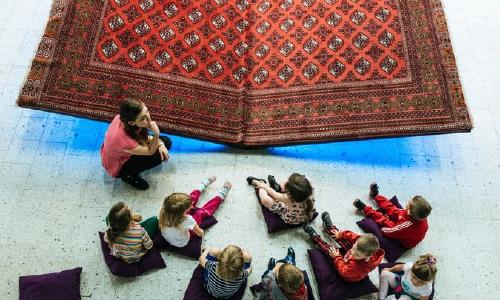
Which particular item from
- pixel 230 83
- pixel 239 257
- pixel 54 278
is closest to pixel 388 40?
pixel 230 83

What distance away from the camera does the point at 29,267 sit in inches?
143

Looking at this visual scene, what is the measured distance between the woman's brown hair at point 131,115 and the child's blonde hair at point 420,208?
6.95 ft

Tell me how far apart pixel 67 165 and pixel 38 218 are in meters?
0.52

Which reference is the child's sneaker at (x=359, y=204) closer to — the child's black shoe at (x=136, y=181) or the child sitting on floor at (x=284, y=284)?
the child sitting on floor at (x=284, y=284)

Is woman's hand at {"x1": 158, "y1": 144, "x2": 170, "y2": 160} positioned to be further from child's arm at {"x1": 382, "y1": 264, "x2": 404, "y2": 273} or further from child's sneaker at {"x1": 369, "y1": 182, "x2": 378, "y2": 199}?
child's arm at {"x1": 382, "y1": 264, "x2": 404, "y2": 273}

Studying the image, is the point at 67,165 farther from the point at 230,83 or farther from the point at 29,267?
the point at 230,83

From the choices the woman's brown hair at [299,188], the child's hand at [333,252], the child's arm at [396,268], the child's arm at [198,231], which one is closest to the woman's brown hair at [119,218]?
the child's arm at [198,231]

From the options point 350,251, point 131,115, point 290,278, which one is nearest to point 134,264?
point 131,115

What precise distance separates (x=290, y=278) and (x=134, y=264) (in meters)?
1.25

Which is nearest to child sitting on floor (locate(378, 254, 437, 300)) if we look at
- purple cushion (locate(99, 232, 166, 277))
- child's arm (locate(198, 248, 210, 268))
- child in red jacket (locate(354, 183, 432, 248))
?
child in red jacket (locate(354, 183, 432, 248))

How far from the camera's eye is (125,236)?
3.43 metres

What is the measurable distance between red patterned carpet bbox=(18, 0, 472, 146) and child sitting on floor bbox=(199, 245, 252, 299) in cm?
113

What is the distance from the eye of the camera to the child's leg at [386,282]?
140 inches

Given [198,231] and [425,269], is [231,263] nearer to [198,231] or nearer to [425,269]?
[198,231]
